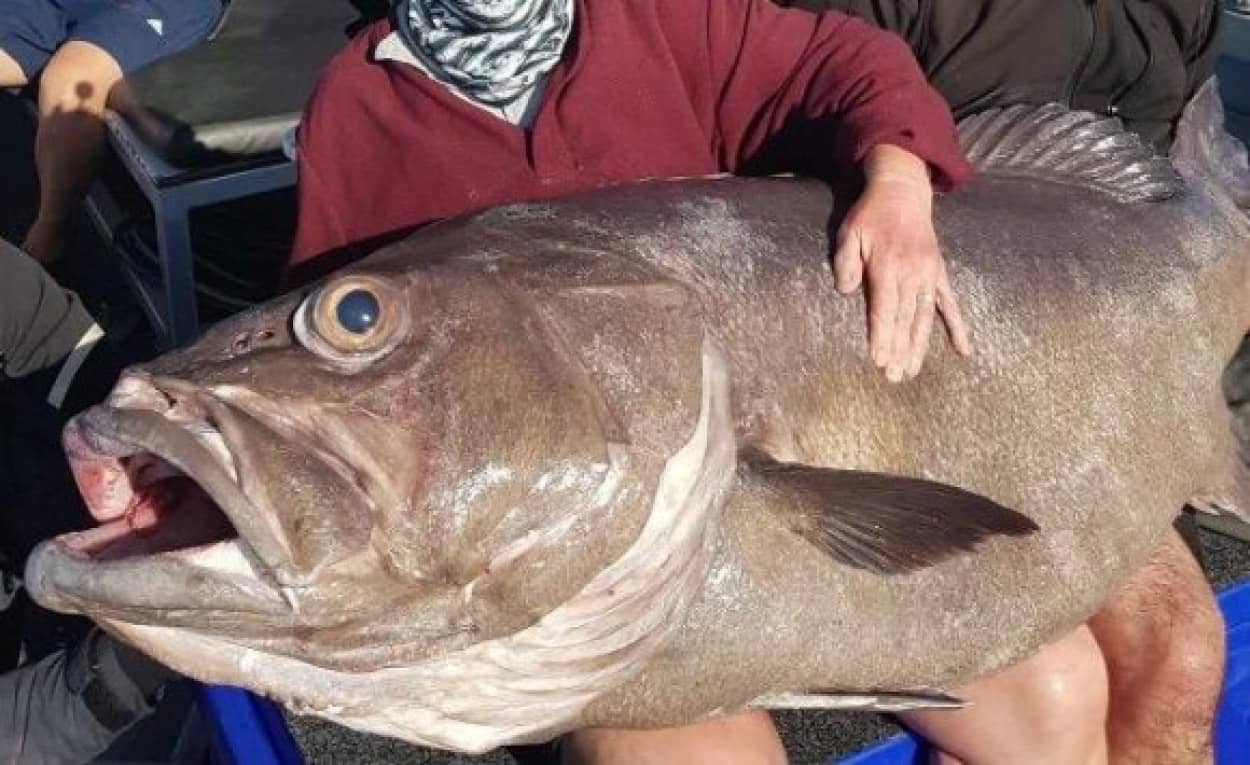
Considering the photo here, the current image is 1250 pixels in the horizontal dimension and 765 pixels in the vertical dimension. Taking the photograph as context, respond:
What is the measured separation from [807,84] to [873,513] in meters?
0.85

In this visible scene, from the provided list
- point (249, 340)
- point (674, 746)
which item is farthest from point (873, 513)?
point (249, 340)

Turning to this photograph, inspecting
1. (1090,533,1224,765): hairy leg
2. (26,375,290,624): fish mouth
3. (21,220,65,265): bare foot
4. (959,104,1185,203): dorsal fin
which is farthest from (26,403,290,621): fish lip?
(21,220,65,265): bare foot

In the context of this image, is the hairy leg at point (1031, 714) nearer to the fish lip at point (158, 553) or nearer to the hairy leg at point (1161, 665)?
the hairy leg at point (1161, 665)

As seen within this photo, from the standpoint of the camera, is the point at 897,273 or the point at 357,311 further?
Answer: the point at 897,273

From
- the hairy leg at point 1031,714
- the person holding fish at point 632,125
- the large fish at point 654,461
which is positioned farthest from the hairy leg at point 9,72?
the hairy leg at point 1031,714

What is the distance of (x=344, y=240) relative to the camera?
228 cm

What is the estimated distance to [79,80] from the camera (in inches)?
160

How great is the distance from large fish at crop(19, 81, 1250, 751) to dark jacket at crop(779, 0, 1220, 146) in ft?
1.51

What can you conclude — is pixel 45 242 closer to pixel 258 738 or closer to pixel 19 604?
pixel 19 604

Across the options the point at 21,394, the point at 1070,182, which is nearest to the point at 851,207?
the point at 1070,182

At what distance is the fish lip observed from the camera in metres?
1.38

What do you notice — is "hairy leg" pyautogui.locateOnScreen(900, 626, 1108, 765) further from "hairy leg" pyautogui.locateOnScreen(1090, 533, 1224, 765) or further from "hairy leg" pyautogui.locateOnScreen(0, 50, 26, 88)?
"hairy leg" pyautogui.locateOnScreen(0, 50, 26, 88)

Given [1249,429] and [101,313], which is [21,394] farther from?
[1249,429]

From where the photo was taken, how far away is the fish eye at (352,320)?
1498 mm
